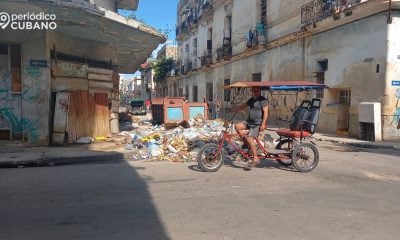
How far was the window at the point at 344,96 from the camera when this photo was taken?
16.2m

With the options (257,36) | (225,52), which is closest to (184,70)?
(225,52)

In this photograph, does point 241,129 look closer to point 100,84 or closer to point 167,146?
point 167,146

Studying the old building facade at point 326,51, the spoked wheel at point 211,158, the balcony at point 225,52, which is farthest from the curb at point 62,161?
the balcony at point 225,52

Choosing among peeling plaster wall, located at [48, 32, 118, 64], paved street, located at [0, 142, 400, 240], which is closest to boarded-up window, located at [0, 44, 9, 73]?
peeling plaster wall, located at [48, 32, 118, 64]

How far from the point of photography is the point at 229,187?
659 cm

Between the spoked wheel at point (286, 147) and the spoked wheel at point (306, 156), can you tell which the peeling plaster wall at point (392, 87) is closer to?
the spoked wheel at point (286, 147)

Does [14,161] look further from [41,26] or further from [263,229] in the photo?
[263,229]

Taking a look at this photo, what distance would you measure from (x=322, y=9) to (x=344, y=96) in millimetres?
3786

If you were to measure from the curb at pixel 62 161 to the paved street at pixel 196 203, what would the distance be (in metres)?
0.45

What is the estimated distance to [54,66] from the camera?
11.0 meters

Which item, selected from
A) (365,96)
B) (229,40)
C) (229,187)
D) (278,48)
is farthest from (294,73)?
(229,187)

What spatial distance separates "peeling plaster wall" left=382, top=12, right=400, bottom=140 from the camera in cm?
1348

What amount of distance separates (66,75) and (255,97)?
6068 millimetres

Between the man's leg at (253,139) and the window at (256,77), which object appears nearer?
the man's leg at (253,139)
